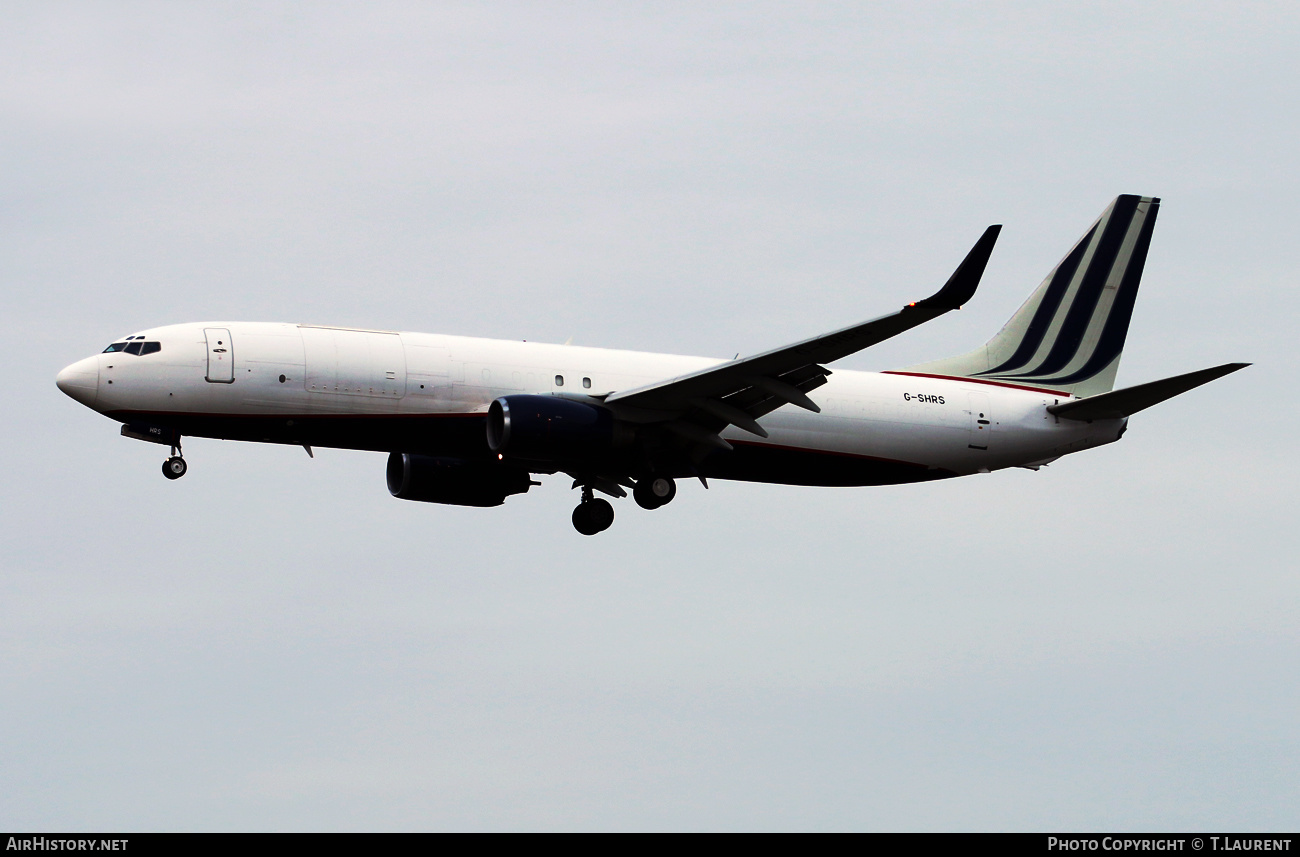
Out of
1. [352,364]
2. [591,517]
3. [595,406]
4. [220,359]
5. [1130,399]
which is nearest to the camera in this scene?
[220,359]

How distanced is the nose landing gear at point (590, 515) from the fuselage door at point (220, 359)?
9376 millimetres

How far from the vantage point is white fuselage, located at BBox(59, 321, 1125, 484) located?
1447 inches

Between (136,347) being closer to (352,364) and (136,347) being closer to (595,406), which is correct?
(352,364)

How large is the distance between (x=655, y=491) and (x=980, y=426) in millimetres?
→ 8777

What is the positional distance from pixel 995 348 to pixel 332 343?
58.3 ft

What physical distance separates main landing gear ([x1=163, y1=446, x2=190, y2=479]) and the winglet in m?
16.9


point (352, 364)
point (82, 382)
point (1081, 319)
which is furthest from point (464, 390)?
point (1081, 319)

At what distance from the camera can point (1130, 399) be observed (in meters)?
40.8

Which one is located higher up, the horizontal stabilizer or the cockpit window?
the cockpit window

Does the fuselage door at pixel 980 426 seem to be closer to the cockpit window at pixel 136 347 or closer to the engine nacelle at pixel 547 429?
the engine nacelle at pixel 547 429

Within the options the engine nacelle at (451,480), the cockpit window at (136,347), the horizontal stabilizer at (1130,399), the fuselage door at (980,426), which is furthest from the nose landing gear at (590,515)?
the horizontal stabilizer at (1130,399)

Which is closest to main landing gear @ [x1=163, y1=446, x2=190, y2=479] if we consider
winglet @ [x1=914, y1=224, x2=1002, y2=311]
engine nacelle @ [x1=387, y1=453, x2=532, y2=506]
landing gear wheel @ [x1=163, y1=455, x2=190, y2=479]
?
landing gear wheel @ [x1=163, y1=455, x2=190, y2=479]

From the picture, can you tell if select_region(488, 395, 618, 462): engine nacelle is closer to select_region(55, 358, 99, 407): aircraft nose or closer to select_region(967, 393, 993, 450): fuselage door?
select_region(55, 358, 99, 407): aircraft nose
